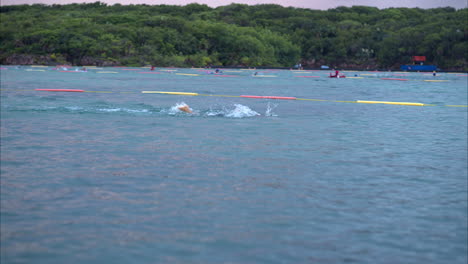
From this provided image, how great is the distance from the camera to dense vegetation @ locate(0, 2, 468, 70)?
111 meters

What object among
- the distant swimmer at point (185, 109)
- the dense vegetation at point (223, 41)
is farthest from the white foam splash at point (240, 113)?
the dense vegetation at point (223, 41)

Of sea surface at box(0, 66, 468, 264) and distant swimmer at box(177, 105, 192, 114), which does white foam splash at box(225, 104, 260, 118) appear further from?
sea surface at box(0, 66, 468, 264)

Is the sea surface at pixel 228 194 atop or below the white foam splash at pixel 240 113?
atop

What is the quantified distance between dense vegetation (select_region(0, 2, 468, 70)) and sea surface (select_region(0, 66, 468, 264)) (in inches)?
3724

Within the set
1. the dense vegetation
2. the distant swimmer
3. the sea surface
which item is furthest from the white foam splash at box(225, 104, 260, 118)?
the dense vegetation

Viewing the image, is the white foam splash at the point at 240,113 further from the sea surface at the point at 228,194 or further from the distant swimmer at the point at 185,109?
the sea surface at the point at 228,194

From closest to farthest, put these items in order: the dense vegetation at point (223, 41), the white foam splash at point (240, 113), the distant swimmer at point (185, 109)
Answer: the white foam splash at point (240, 113) < the distant swimmer at point (185, 109) < the dense vegetation at point (223, 41)

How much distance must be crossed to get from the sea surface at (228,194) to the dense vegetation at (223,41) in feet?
310

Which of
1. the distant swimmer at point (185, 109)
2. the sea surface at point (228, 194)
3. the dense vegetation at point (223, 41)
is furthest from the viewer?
the dense vegetation at point (223, 41)

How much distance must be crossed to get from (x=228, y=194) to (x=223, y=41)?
125800mm

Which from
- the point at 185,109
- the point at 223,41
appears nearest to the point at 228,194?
the point at 185,109

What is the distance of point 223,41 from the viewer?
133 meters

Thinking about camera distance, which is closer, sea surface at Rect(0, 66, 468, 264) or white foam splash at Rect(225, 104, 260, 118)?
sea surface at Rect(0, 66, 468, 264)

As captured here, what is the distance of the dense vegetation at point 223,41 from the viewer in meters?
111
